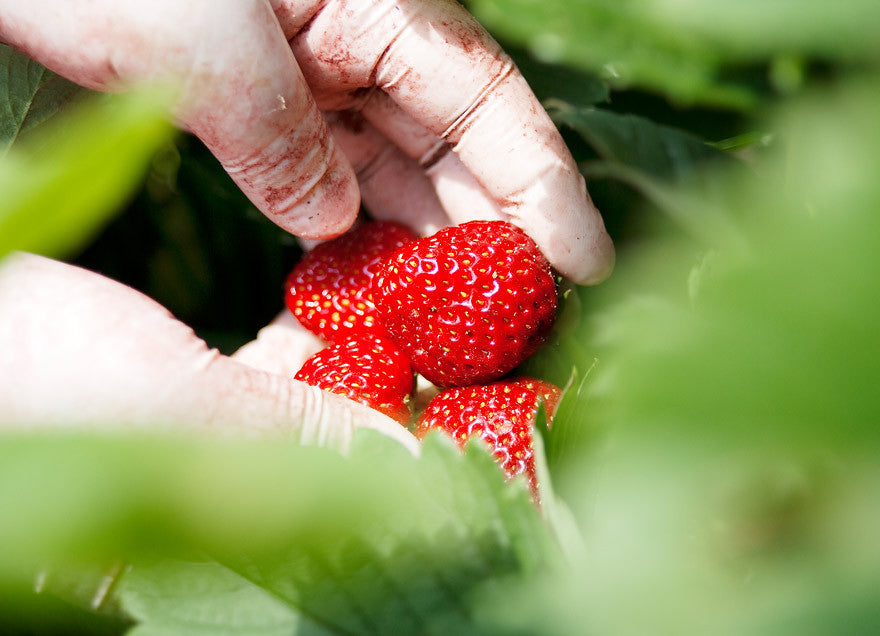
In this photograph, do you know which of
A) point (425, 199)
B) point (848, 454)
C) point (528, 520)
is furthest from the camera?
point (425, 199)

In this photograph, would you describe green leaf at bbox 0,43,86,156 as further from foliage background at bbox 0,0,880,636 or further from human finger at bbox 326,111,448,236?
foliage background at bbox 0,0,880,636

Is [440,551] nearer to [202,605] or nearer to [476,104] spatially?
[202,605]

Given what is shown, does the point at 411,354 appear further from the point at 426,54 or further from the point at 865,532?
the point at 865,532

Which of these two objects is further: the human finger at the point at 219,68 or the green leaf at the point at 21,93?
the green leaf at the point at 21,93

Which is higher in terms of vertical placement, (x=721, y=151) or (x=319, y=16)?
(x=319, y=16)

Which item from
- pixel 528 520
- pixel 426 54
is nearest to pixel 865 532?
pixel 528 520

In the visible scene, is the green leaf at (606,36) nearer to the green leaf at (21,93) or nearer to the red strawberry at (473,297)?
the red strawberry at (473,297)

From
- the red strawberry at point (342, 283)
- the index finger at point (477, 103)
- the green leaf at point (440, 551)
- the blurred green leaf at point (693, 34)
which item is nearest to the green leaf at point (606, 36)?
the blurred green leaf at point (693, 34)
